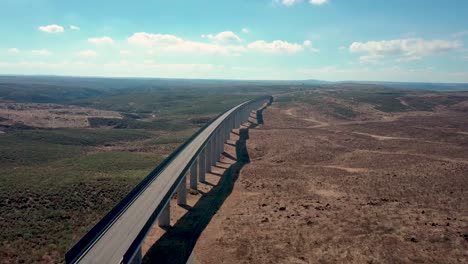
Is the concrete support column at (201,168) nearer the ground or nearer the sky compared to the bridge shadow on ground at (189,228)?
nearer the sky

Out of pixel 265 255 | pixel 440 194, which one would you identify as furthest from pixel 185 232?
pixel 440 194

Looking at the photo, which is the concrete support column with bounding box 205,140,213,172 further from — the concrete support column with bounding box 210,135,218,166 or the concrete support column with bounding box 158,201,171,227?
the concrete support column with bounding box 158,201,171,227

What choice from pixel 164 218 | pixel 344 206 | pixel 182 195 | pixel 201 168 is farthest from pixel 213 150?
pixel 164 218

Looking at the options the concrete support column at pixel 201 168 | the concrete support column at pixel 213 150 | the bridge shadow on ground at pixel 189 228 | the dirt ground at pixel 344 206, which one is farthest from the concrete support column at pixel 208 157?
the dirt ground at pixel 344 206

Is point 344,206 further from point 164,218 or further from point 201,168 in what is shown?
point 201,168

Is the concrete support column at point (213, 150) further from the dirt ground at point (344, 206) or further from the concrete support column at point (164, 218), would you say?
the concrete support column at point (164, 218)

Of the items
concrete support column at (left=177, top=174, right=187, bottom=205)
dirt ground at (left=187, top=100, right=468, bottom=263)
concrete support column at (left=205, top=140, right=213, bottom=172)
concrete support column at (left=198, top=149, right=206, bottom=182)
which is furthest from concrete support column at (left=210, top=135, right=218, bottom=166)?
concrete support column at (left=177, top=174, right=187, bottom=205)
